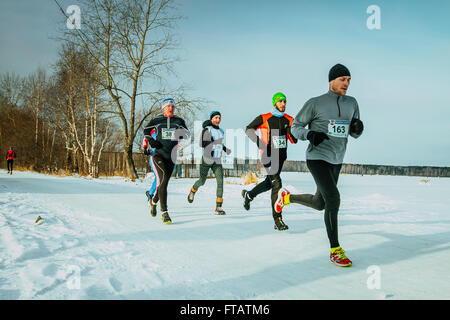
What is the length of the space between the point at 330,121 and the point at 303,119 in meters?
0.30

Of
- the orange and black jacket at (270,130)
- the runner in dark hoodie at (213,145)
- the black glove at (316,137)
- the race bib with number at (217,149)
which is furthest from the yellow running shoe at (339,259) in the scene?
the race bib with number at (217,149)

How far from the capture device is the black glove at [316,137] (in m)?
3.55

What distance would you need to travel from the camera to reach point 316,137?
3.56 metres

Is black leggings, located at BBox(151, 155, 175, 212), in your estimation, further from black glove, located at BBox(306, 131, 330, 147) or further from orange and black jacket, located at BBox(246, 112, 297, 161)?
black glove, located at BBox(306, 131, 330, 147)

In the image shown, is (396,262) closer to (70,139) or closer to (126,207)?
(126,207)

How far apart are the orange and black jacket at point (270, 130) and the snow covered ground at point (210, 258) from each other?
132 centimetres

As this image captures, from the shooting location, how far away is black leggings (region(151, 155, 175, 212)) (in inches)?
227

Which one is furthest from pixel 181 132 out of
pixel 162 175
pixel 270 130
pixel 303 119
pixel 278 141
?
pixel 303 119

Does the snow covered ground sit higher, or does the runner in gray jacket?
the runner in gray jacket

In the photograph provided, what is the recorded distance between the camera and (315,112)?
3.79m

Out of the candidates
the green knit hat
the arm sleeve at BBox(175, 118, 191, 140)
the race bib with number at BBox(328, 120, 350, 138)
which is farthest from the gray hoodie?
the arm sleeve at BBox(175, 118, 191, 140)

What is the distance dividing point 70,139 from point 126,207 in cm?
2438

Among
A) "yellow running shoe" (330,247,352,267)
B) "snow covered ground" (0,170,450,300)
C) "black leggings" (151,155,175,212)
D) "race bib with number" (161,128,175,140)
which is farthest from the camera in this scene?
"race bib with number" (161,128,175,140)

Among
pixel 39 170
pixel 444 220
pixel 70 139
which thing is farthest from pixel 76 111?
pixel 444 220
